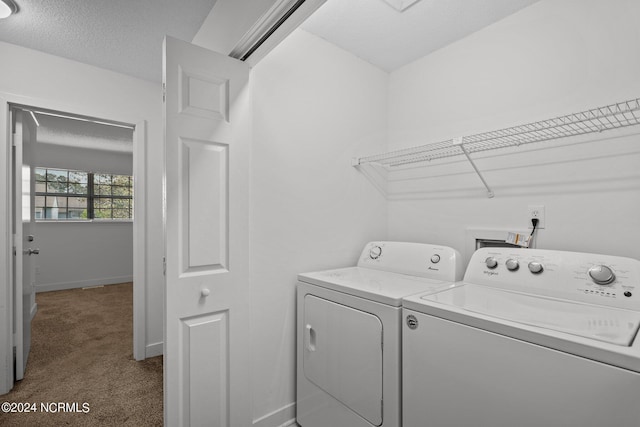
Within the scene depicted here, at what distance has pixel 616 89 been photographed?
1381mm

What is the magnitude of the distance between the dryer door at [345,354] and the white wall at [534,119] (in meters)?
0.94

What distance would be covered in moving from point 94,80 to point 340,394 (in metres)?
2.91

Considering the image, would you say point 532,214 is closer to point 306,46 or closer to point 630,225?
point 630,225

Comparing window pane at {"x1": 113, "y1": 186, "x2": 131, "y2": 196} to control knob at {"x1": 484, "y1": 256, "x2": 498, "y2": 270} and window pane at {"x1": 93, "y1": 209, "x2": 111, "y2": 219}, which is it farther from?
control knob at {"x1": 484, "y1": 256, "x2": 498, "y2": 270}

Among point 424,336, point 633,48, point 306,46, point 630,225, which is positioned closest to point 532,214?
point 630,225

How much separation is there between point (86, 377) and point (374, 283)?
2.36 metres

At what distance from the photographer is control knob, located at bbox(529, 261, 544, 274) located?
1.33m

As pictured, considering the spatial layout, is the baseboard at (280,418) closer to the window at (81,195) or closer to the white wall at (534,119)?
the white wall at (534,119)

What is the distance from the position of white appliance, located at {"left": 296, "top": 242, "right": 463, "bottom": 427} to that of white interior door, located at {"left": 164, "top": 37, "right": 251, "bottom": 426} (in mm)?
348

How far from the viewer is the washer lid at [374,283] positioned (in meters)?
1.34

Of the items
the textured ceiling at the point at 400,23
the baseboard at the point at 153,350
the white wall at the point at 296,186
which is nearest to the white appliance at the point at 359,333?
the white wall at the point at 296,186

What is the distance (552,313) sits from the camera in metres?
1.07

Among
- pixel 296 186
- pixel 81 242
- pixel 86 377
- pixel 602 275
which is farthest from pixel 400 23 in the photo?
pixel 81 242

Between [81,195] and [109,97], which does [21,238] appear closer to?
[109,97]
